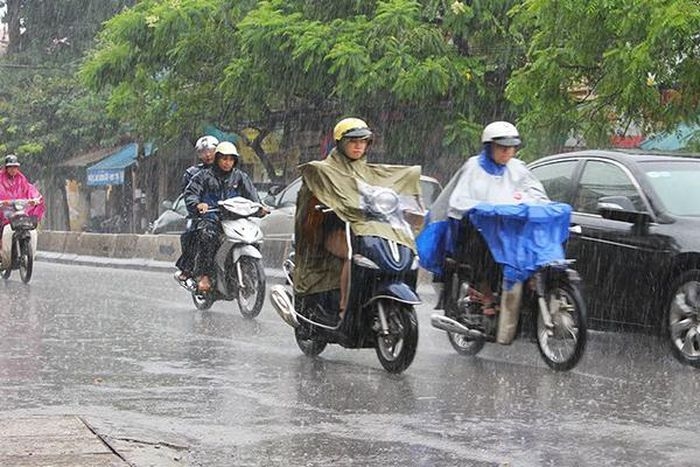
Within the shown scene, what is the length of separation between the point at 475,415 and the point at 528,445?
3.13 feet

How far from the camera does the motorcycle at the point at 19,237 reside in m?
19.0

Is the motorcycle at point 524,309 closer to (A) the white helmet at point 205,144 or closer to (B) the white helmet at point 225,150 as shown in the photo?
(B) the white helmet at point 225,150

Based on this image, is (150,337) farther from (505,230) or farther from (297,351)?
(505,230)

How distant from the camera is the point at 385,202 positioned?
30.9 feet

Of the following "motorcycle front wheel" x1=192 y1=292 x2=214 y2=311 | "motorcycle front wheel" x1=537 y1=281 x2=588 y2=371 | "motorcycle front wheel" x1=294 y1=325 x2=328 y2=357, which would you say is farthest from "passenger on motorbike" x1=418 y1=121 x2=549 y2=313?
"motorcycle front wheel" x1=192 y1=292 x2=214 y2=311

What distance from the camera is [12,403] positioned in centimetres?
793

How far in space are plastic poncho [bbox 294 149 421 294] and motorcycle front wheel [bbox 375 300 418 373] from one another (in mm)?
451

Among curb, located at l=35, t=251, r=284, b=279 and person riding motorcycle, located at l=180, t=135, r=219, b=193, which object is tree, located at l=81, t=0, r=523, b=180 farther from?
person riding motorcycle, located at l=180, t=135, r=219, b=193

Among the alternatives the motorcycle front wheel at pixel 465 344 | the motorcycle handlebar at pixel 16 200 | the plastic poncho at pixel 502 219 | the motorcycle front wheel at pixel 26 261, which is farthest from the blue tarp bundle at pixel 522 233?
the motorcycle handlebar at pixel 16 200

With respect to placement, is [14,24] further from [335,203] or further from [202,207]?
[335,203]

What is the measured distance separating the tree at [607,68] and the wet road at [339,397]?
17.9ft

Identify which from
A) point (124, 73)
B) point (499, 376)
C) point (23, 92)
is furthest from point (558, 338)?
point (23, 92)

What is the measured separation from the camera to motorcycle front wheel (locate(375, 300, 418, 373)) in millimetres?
9117

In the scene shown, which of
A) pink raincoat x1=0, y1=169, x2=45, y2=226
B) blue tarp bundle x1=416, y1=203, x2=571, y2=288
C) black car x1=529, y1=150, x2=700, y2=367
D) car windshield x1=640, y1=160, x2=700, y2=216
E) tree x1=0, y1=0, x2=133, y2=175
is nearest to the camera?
blue tarp bundle x1=416, y1=203, x2=571, y2=288
